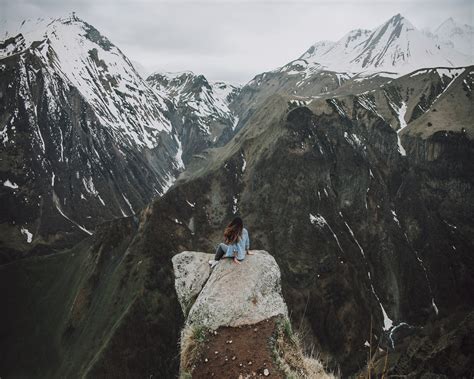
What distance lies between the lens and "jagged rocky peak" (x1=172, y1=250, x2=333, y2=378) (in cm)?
1192

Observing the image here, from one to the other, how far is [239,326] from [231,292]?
4.57 ft

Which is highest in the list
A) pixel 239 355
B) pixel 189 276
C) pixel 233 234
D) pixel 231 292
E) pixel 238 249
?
pixel 233 234

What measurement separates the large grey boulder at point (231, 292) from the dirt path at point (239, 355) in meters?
0.40

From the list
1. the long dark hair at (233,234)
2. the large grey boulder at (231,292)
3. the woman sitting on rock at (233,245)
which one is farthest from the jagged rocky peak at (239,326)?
the long dark hair at (233,234)

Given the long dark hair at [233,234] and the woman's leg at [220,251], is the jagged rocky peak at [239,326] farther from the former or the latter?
the long dark hair at [233,234]

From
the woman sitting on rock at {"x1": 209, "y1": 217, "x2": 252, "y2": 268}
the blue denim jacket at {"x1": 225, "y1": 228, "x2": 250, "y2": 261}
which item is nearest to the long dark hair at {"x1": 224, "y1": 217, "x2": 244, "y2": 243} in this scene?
the woman sitting on rock at {"x1": 209, "y1": 217, "x2": 252, "y2": 268}

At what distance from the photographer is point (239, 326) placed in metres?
13.2

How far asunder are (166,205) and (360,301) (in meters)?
99.4

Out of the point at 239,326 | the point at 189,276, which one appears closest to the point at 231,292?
the point at 239,326

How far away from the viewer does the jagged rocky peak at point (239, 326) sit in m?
11.9

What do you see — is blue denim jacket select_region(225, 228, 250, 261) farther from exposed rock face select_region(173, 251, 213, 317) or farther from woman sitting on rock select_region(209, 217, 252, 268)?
exposed rock face select_region(173, 251, 213, 317)

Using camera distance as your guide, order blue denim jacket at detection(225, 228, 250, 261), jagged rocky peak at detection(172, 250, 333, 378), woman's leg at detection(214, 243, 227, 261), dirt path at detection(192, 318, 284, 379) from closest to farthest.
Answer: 1. dirt path at detection(192, 318, 284, 379)
2. jagged rocky peak at detection(172, 250, 333, 378)
3. blue denim jacket at detection(225, 228, 250, 261)
4. woman's leg at detection(214, 243, 227, 261)

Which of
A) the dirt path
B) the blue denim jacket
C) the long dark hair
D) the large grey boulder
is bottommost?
the dirt path

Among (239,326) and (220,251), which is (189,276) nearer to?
(220,251)
